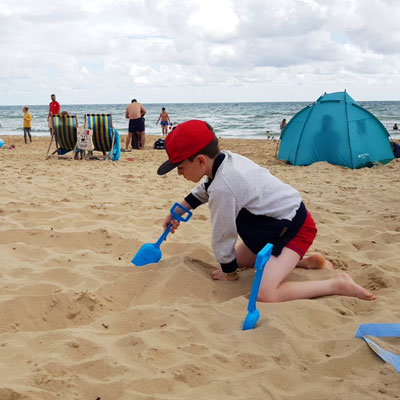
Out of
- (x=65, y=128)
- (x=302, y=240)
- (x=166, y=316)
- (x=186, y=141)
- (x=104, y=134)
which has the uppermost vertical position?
(x=186, y=141)

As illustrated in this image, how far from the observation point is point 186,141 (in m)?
2.41

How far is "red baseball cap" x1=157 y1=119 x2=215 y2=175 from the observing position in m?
2.41

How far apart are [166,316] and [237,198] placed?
71 centimetres

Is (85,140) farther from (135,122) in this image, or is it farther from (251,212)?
(251,212)

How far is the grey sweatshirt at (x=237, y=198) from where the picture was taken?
2414 mm

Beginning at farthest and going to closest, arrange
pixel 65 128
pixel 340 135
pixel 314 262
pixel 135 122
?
pixel 135 122, pixel 65 128, pixel 340 135, pixel 314 262

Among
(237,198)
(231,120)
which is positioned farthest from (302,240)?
(231,120)

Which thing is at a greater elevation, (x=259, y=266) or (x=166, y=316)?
(x=259, y=266)

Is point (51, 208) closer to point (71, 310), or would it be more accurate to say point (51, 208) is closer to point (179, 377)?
point (71, 310)

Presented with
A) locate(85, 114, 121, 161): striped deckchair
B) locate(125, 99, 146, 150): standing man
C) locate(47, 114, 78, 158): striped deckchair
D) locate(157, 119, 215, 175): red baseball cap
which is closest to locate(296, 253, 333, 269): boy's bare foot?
locate(157, 119, 215, 175): red baseball cap

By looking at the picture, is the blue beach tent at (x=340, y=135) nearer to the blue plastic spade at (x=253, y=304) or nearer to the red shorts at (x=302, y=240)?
the red shorts at (x=302, y=240)

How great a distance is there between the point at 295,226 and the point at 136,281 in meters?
0.96

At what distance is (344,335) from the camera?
1973mm

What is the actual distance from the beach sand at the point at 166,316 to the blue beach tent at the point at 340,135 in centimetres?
374
